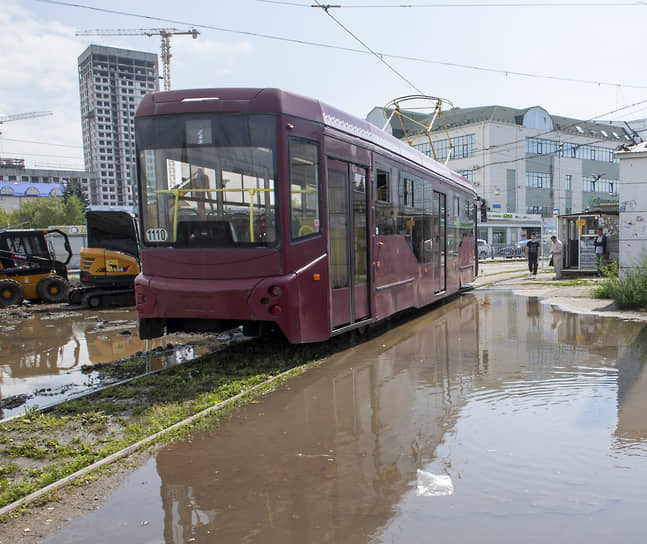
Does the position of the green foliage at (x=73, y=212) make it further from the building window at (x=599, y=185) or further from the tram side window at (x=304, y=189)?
the tram side window at (x=304, y=189)

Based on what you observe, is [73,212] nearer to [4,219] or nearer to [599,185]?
[4,219]

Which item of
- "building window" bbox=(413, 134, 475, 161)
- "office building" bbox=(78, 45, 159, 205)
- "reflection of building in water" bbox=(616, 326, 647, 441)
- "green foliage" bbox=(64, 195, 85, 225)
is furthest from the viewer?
"office building" bbox=(78, 45, 159, 205)

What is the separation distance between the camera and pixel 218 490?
13.1 ft

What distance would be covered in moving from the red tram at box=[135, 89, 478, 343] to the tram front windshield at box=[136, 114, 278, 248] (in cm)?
1

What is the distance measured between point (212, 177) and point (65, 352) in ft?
16.4

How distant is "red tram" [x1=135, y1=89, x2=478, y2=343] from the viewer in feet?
23.9

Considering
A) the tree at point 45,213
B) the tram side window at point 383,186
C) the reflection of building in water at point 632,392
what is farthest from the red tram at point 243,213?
the tree at point 45,213

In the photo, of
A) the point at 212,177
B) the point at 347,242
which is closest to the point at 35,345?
the point at 212,177

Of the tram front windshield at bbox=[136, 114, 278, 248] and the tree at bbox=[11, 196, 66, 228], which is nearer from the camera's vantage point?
the tram front windshield at bbox=[136, 114, 278, 248]

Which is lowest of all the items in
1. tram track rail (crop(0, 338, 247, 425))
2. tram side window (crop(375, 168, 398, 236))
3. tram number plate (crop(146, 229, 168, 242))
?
tram track rail (crop(0, 338, 247, 425))

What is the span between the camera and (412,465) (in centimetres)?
441

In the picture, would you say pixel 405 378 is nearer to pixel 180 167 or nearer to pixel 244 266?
pixel 244 266

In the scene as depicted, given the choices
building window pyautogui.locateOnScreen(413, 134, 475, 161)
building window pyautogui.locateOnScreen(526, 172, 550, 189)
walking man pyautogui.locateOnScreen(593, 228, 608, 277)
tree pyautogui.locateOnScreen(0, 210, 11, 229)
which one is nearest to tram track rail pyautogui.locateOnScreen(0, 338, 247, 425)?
walking man pyautogui.locateOnScreen(593, 228, 608, 277)

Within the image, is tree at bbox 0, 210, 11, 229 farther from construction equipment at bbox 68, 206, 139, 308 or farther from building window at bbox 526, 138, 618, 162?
construction equipment at bbox 68, 206, 139, 308
